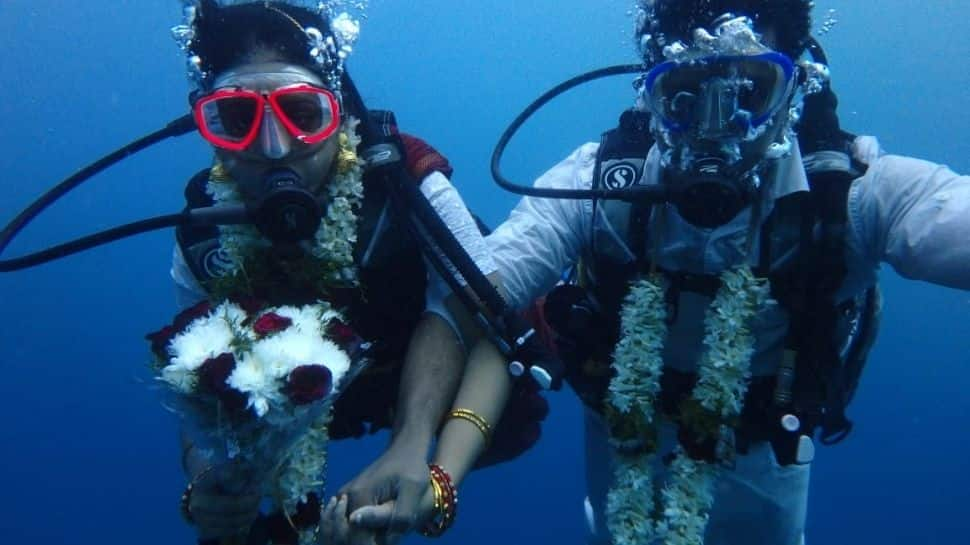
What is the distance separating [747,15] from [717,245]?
0.85 meters

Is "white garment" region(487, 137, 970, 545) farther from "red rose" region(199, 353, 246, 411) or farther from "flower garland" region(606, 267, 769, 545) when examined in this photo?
"red rose" region(199, 353, 246, 411)

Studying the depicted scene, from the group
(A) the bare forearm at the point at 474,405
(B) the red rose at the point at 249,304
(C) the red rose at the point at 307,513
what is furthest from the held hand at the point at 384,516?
(B) the red rose at the point at 249,304

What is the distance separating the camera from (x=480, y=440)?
2.63m

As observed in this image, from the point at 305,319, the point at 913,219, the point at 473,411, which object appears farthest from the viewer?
the point at 473,411

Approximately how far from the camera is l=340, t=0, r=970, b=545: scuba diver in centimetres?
256

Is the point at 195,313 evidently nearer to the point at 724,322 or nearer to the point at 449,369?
the point at 449,369

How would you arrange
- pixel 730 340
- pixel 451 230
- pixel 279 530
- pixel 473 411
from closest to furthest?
pixel 279 530
pixel 473 411
pixel 730 340
pixel 451 230

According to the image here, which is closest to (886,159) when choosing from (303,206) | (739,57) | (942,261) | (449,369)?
(942,261)

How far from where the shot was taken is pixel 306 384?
1.97m

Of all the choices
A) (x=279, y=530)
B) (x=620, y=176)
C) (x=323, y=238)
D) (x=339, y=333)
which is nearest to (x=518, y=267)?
(x=620, y=176)

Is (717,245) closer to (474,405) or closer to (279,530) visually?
(474,405)

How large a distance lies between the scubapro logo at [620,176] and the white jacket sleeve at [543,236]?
9 cm

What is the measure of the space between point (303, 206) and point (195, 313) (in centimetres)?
54

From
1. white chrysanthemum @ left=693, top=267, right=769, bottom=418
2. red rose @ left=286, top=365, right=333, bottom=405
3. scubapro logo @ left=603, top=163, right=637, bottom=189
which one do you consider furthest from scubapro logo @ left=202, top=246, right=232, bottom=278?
white chrysanthemum @ left=693, top=267, right=769, bottom=418
